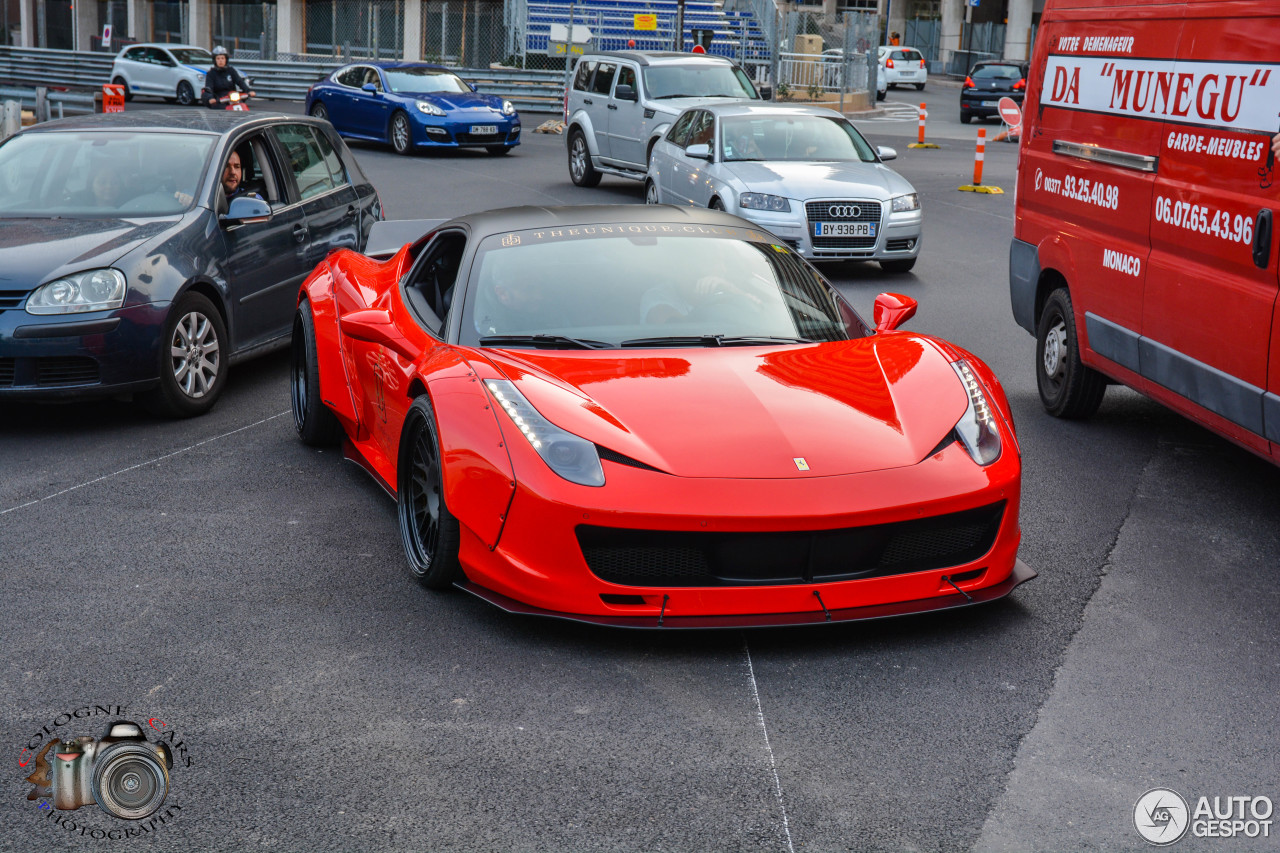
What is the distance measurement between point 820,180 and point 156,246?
22.9ft

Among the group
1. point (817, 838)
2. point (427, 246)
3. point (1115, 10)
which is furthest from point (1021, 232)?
point (817, 838)

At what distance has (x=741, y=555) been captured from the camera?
4.10 metres

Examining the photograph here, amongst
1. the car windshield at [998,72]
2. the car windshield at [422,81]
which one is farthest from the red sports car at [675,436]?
the car windshield at [998,72]

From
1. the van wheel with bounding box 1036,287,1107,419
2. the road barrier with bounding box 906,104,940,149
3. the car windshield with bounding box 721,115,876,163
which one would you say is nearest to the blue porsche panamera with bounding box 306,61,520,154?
the road barrier with bounding box 906,104,940,149

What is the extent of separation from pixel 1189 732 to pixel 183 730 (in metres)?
2.69

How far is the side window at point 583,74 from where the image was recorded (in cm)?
2027

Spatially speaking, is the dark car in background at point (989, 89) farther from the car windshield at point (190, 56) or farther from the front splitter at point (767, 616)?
the front splitter at point (767, 616)

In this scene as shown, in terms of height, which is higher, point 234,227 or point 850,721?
point 234,227

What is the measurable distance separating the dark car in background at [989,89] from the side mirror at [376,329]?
33986 mm

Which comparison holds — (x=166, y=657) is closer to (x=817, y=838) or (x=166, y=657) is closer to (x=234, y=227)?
(x=817, y=838)

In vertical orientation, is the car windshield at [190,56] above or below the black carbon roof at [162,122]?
above

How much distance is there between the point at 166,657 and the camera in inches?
165

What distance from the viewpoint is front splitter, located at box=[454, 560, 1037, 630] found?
4.09m

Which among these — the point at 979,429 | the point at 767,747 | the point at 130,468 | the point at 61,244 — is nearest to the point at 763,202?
the point at 61,244
